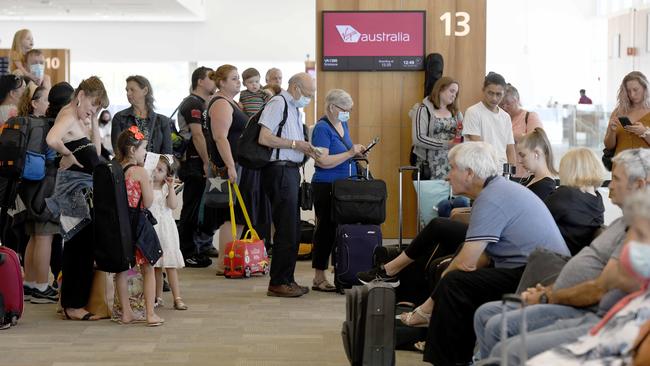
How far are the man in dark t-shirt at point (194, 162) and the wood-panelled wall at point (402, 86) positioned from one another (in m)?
1.48

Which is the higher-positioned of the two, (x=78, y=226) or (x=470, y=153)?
(x=470, y=153)

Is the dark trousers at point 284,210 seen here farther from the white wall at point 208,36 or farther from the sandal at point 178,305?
the white wall at point 208,36

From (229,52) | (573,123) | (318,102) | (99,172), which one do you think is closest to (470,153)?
(99,172)

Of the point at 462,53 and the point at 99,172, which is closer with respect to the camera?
the point at 99,172

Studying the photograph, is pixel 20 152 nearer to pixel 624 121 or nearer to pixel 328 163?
pixel 328 163

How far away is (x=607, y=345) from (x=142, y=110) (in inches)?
206

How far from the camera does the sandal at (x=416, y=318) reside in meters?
5.36

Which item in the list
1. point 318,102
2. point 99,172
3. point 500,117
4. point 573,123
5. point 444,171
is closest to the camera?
point 99,172

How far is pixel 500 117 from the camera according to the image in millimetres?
8891

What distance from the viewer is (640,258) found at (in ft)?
10.8

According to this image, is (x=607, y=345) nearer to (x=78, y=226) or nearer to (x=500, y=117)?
(x=78, y=226)

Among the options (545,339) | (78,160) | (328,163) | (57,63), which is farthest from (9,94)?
(57,63)

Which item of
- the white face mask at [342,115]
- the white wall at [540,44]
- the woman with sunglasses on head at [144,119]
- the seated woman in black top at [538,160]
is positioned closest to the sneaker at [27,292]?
the woman with sunglasses on head at [144,119]

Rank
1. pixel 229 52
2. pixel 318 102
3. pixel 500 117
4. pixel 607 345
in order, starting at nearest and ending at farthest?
1. pixel 607 345
2. pixel 500 117
3. pixel 318 102
4. pixel 229 52
